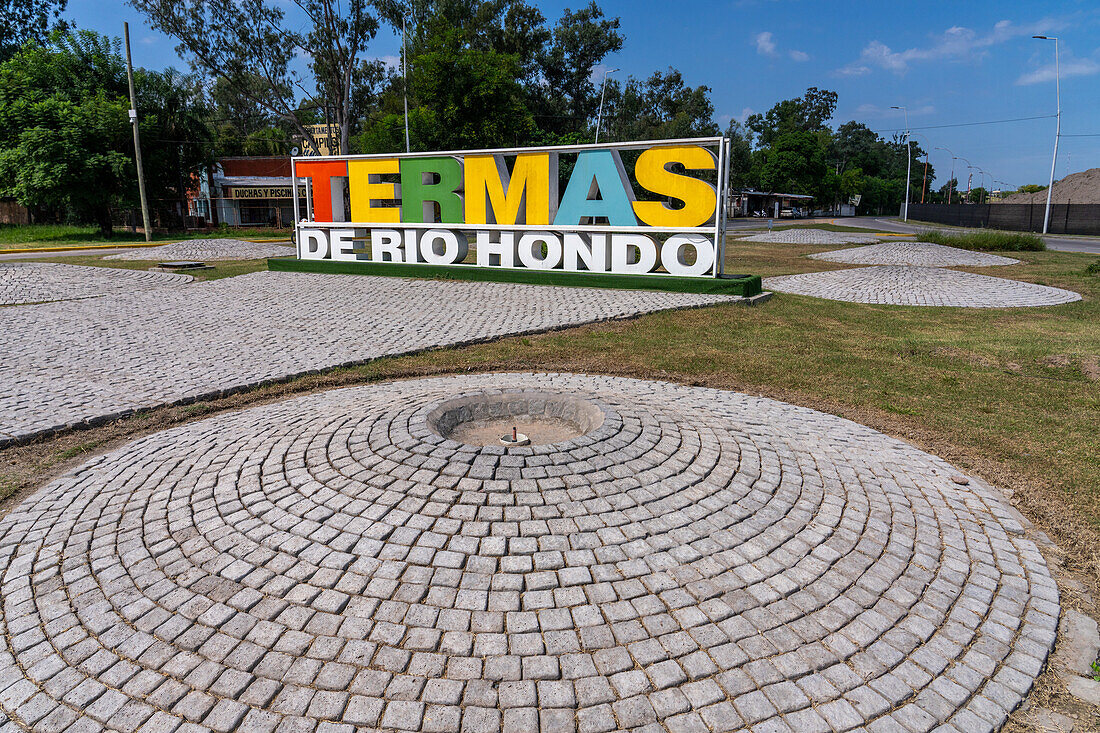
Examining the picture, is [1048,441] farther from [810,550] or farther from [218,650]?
[218,650]

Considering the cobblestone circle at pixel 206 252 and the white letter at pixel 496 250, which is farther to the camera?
the cobblestone circle at pixel 206 252

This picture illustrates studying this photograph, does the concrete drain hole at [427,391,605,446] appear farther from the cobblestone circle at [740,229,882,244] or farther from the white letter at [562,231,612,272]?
the cobblestone circle at [740,229,882,244]

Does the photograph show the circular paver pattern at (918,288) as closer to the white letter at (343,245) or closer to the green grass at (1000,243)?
the green grass at (1000,243)

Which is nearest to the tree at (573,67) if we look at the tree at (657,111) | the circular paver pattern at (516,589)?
the tree at (657,111)

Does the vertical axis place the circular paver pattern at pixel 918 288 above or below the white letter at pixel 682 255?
below

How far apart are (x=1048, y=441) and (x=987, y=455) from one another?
0.81 m

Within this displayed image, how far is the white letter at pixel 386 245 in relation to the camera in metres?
17.4

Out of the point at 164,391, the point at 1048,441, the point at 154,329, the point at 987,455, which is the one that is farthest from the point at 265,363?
the point at 1048,441

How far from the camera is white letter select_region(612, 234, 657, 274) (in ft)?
48.2

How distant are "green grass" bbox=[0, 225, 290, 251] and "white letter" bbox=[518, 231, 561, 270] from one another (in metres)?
23.8

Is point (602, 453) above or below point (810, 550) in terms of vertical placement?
above

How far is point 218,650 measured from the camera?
2.98m

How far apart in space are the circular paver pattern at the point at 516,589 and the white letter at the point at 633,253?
9.99 meters

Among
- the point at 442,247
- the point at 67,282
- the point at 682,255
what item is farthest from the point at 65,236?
the point at 682,255
